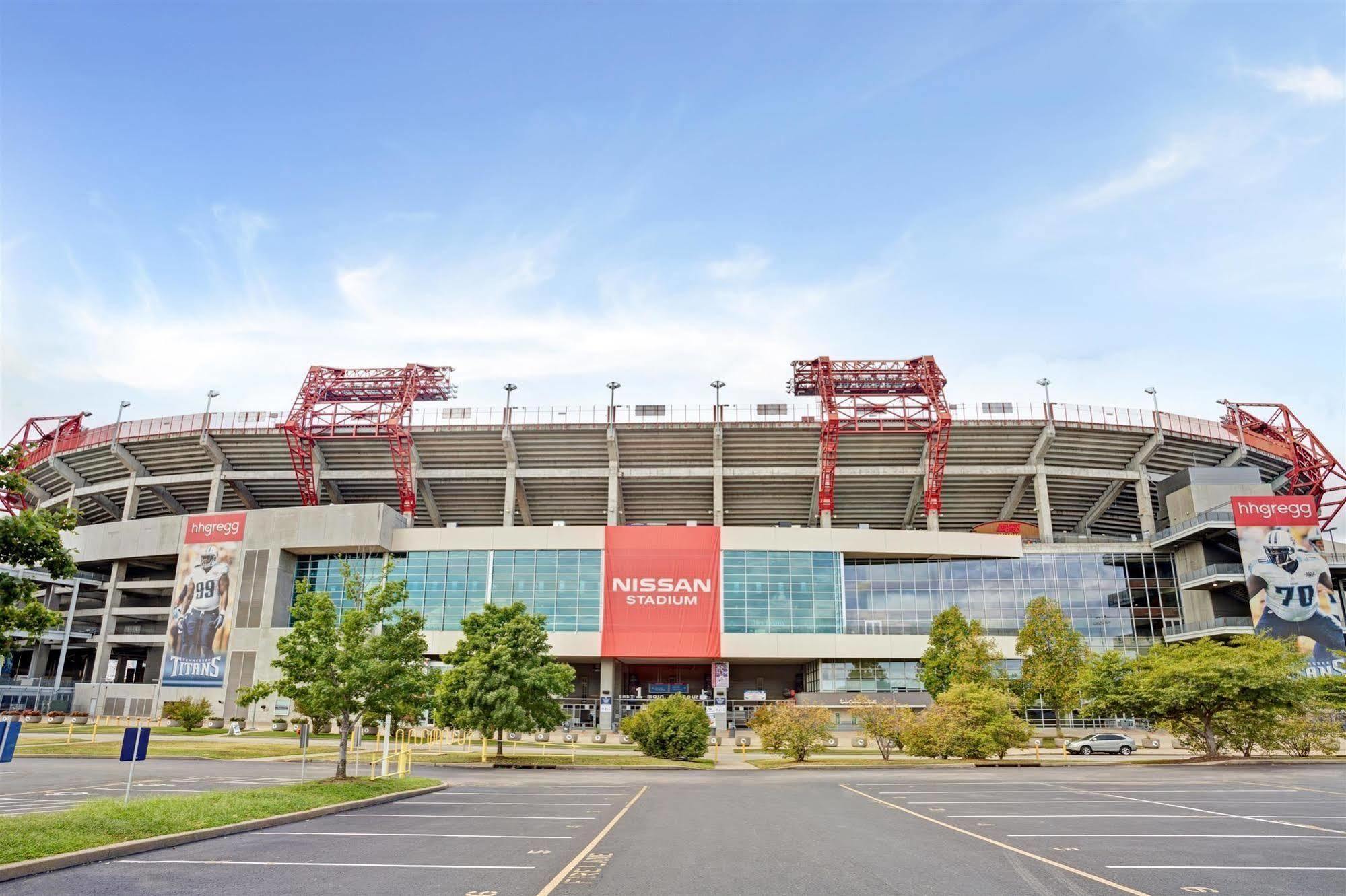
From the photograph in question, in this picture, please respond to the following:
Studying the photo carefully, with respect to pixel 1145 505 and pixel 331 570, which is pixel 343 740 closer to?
pixel 331 570

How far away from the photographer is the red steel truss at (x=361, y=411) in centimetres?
6981

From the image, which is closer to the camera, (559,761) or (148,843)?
(148,843)

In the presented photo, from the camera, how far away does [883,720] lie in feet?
135

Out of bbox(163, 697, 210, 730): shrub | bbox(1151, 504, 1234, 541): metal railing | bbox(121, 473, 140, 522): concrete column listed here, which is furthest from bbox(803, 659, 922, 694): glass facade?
bbox(121, 473, 140, 522): concrete column

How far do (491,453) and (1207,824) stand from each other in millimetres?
62054

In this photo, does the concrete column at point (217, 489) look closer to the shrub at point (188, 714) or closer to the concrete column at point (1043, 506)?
the shrub at point (188, 714)

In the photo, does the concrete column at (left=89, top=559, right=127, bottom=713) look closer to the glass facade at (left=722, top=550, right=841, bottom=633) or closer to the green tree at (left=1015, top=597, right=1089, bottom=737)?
the glass facade at (left=722, top=550, right=841, bottom=633)

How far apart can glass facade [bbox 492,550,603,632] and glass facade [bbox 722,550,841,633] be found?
34.0 ft

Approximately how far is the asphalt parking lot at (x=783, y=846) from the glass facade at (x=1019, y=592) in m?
40.4

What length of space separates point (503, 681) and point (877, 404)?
4401 cm

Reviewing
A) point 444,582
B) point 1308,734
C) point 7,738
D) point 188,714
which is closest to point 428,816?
point 7,738

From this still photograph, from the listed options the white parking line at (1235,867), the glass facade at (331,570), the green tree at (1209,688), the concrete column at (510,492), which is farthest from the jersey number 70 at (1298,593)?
the glass facade at (331,570)

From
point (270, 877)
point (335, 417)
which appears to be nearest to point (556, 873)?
point (270, 877)

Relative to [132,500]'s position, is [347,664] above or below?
below
